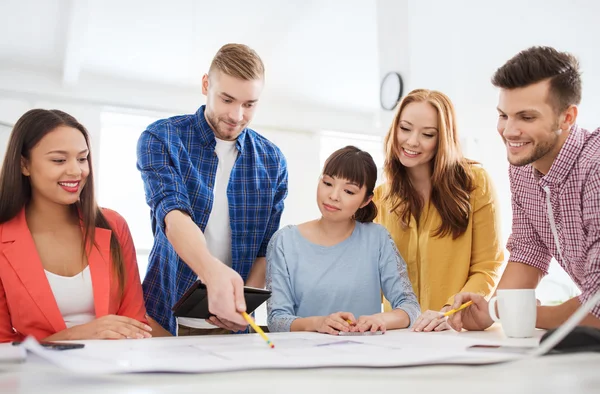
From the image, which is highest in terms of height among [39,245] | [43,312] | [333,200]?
[333,200]

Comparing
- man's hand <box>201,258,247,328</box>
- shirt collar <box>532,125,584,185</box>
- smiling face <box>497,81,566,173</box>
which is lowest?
man's hand <box>201,258,247,328</box>

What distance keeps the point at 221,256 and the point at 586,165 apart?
3.59 feet

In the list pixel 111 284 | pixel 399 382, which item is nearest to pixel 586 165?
pixel 399 382

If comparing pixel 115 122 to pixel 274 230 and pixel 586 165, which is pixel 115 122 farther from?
pixel 586 165

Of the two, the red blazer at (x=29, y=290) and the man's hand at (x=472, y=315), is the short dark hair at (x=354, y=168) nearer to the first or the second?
the man's hand at (x=472, y=315)

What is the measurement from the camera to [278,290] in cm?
161

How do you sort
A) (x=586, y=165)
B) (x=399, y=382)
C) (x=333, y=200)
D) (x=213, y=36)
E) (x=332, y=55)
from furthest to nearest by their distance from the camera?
(x=332, y=55), (x=213, y=36), (x=333, y=200), (x=586, y=165), (x=399, y=382)

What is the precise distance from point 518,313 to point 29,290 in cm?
116

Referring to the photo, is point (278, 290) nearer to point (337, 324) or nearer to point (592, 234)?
point (337, 324)

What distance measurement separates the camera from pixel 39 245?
5.02 feet

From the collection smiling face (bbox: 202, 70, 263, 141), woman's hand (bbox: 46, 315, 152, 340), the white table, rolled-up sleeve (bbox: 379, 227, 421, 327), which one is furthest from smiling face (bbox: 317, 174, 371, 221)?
the white table

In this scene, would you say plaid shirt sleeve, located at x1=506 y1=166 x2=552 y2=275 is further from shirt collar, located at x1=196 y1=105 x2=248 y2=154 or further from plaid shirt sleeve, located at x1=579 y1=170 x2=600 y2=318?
shirt collar, located at x1=196 y1=105 x2=248 y2=154

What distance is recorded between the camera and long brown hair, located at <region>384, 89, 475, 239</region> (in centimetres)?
179

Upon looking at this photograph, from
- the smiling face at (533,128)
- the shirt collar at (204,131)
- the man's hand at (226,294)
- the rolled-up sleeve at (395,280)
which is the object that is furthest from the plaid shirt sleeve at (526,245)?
the shirt collar at (204,131)
